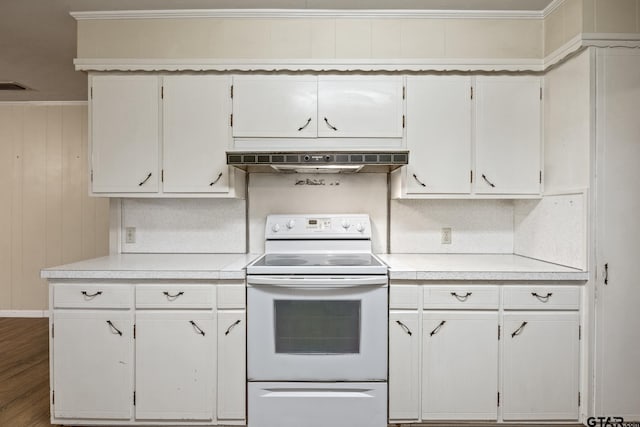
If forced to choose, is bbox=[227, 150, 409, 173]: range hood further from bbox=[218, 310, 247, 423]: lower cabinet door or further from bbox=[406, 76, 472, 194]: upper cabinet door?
bbox=[218, 310, 247, 423]: lower cabinet door

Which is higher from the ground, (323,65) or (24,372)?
(323,65)

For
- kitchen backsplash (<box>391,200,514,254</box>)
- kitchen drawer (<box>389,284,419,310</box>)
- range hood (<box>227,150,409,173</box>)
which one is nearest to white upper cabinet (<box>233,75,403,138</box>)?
range hood (<box>227,150,409,173</box>)

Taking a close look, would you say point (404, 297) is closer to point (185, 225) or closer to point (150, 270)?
point (150, 270)

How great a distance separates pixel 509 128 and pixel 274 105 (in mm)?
1447

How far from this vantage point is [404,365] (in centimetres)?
207

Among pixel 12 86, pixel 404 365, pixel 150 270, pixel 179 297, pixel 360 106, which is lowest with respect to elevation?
pixel 404 365

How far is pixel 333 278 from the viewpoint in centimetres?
204

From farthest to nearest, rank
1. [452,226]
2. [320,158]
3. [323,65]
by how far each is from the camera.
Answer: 1. [452,226]
2. [323,65]
3. [320,158]

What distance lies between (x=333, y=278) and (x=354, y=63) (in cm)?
130

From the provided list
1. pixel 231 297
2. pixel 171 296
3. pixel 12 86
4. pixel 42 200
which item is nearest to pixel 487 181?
pixel 231 297

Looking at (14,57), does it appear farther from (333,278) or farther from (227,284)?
(333,278)

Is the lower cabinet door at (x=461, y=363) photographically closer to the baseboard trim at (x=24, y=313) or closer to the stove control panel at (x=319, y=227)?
the stove control panel at (x=319, y=227)

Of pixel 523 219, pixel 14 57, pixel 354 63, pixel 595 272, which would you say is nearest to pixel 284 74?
pixel 354 63

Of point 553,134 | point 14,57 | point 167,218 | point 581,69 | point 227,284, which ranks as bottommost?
point 227,284
